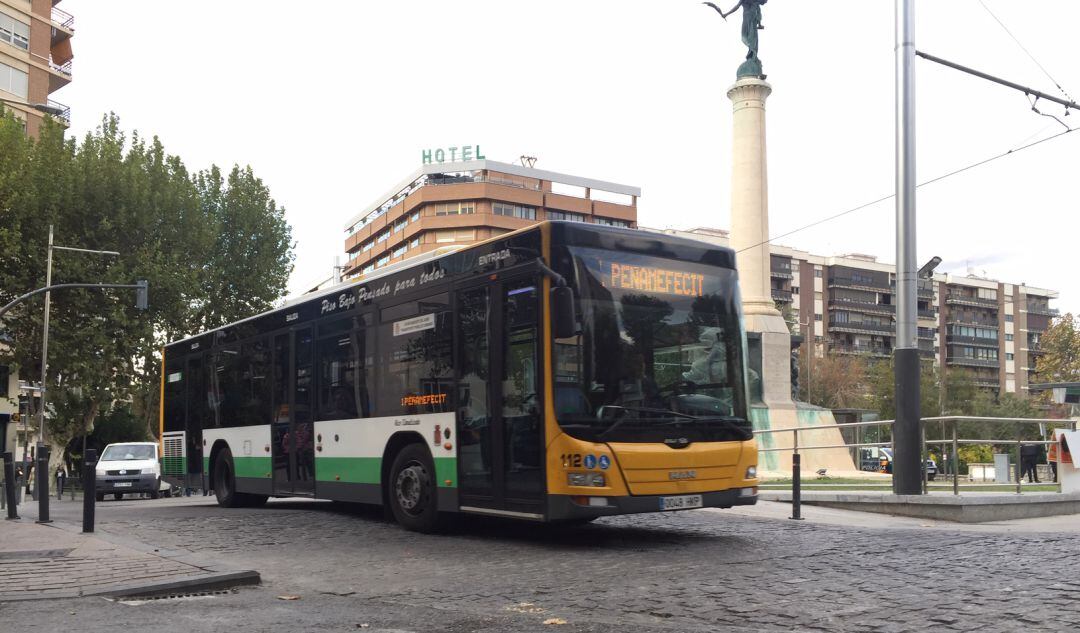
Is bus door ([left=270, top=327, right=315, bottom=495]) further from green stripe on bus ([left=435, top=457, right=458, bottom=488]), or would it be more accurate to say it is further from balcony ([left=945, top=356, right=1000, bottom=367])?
balcony ([left=945, top=356, right=1000, bottom=367])

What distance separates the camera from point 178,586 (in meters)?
7.26

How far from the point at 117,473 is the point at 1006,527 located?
24.2 metres

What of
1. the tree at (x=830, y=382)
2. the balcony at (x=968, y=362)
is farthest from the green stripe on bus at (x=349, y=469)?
the balcony at (x=968, y=362)

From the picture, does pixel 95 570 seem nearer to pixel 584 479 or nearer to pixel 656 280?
pixel 584 479

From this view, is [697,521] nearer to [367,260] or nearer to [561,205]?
[561,205]

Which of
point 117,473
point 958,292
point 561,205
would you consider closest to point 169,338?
point 117,473

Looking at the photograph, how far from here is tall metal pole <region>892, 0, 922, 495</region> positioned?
13.7m

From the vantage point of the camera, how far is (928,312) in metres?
110

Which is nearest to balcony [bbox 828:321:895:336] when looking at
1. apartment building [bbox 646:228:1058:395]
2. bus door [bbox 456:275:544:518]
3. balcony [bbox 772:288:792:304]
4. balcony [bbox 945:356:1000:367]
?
apartment building [bbox 646:228:1058:395]

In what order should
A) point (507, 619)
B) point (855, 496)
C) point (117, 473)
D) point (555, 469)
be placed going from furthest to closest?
point (117, 473), point (855, 496), point (555, 469), point (507, 619)

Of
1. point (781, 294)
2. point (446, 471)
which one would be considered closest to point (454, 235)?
point (781, 294)

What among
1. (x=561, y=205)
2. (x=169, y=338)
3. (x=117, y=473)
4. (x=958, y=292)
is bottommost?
(x=117, y=473)

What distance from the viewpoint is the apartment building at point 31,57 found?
47.9 metres

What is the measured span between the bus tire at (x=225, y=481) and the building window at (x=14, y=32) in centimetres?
3961
